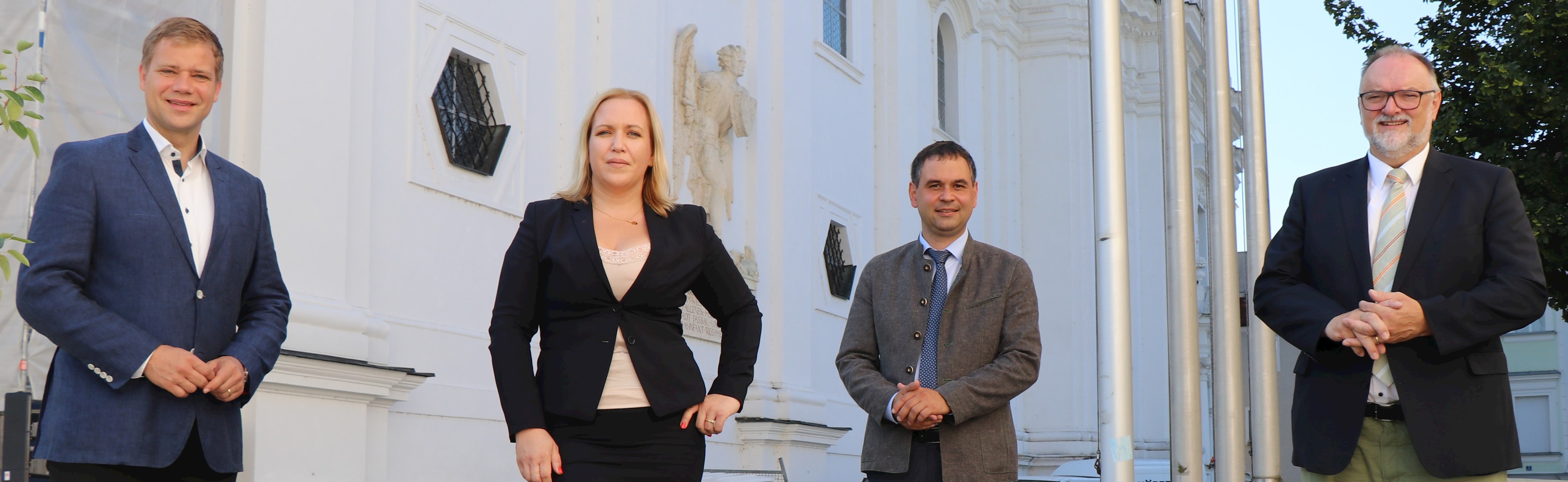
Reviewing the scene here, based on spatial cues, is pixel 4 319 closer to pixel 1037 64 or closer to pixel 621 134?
pixel 621 134

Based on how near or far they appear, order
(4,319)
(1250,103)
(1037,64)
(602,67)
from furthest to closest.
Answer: (1037,64)
(602,67)
(1250,103)
(4,319)

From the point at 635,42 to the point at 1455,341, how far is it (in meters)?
7.90

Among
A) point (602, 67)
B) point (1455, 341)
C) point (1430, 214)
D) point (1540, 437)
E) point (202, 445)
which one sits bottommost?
point (1540, 437)

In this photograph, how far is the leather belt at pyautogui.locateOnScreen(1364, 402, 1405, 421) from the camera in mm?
3568

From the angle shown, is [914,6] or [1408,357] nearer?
[1408,357]

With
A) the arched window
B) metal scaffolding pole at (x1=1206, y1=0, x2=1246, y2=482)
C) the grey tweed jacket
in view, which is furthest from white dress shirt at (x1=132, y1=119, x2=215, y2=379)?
the arched window

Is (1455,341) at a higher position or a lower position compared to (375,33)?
lower

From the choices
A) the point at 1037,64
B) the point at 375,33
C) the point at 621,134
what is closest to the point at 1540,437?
the point at 1037,64

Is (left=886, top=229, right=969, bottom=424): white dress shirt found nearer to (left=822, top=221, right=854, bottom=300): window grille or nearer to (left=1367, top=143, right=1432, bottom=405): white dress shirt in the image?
(left=1367, top=143, right=1432, bottom=405): white dress shirt

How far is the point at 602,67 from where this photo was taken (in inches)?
405

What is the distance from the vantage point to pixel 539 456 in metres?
3.18

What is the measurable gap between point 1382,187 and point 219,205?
9.70 feet

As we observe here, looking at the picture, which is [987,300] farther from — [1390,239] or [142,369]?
[142,369]

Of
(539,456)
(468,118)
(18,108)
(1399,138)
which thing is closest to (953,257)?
(1399,138)
